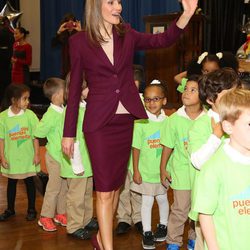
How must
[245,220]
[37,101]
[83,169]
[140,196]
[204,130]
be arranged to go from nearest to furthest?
[245,220] < [204,130] < [83,169] < [140,196] < [37,101]

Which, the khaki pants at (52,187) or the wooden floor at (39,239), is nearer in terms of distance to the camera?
the wooden floor at (39,239)

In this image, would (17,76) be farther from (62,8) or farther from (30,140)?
(30,140)

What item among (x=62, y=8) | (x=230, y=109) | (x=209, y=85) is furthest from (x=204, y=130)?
(x=62, y=8)

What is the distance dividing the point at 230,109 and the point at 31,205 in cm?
250

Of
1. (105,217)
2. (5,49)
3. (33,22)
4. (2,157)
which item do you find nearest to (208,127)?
(105,217)

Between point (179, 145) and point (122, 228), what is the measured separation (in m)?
0.81

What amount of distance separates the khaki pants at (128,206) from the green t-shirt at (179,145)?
0.54 metres

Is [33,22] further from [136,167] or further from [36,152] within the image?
[136,167]

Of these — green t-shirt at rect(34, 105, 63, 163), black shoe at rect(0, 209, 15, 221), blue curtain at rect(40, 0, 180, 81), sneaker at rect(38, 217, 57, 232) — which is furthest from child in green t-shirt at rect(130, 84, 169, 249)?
blue curtain at rect(40, 0, 180, 81)

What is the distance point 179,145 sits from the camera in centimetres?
339

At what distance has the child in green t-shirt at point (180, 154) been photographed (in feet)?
11.0

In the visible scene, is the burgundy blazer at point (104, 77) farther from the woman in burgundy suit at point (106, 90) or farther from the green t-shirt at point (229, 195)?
the green t-shirt at point (229, 195)

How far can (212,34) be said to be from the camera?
9469mm

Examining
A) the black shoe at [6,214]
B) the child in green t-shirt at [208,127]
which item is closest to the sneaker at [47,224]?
the black shoe at [6,214]
